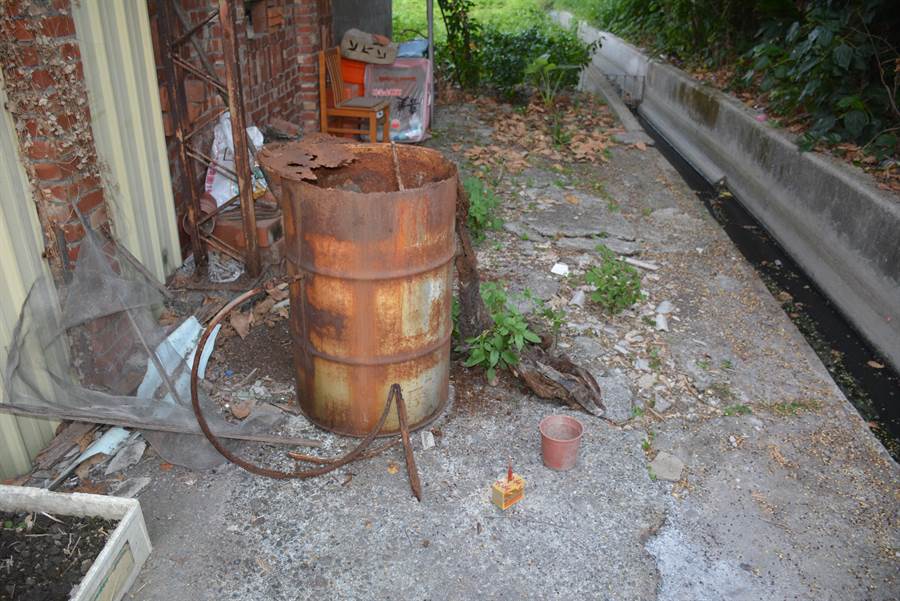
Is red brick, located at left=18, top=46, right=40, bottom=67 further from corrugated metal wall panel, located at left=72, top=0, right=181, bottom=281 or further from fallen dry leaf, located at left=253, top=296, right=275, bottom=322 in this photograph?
fallen dry leaf, located at left=253, top=296, right=275, bottom=322

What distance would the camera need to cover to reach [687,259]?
5.87 m

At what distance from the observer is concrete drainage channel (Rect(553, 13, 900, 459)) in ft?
16.0

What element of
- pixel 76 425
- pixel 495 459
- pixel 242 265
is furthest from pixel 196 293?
pixel 495 459

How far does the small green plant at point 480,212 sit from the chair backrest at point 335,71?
2.24 m

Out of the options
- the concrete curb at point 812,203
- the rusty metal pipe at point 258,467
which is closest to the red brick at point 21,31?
the rusty metal pipe at point 258,467

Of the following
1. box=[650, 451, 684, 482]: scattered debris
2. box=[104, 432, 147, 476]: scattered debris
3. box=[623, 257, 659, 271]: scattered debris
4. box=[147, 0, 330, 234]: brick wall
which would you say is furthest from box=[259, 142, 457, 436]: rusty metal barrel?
box=[623, 257, 659, 271]: scattered debris

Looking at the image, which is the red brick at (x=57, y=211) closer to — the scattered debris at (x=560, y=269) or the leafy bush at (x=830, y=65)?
the scattered debris at (x=560, y=269)

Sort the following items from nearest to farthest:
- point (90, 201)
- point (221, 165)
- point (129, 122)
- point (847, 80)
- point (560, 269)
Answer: point (90, 201) → point (129, 122) → point (221, 165) → point (560, 269) → point (847, 80)

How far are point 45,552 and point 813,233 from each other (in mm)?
6444

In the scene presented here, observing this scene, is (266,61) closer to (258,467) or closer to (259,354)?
(259,354)

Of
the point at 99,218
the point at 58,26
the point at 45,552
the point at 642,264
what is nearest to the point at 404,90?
the point at 642,264

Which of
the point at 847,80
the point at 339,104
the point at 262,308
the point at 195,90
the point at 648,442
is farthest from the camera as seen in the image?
the point at 339,104

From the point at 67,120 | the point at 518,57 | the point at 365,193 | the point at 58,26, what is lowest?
the point at 518,57

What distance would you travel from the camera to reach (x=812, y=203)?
21.1 feet
